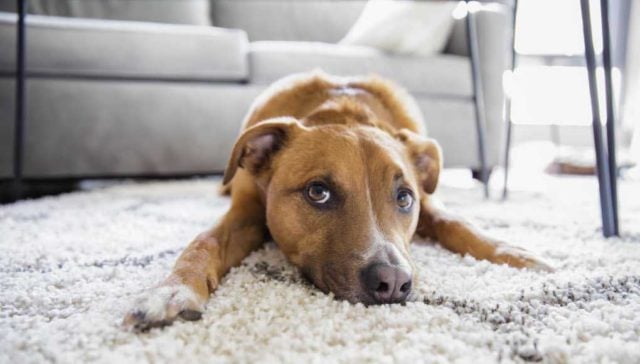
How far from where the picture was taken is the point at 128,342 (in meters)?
→ 0.92

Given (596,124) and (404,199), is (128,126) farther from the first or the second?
→ (596,124)

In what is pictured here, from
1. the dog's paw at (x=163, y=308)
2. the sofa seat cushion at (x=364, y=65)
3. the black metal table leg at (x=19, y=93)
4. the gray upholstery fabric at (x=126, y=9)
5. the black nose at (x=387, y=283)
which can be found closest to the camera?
the dog's paw at (x=163, y=308)

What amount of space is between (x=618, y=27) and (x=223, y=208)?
6.50 m

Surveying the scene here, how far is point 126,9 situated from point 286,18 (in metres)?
1.44

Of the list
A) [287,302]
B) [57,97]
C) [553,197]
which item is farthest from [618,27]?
[287,302]

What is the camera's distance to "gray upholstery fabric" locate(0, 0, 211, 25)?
399 centimetres

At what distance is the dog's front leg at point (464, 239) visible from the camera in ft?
4.79

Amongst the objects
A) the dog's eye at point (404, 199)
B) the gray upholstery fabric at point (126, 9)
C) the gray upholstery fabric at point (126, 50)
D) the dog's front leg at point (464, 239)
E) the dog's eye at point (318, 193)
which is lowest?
the dog's front leg at point (464, 239)

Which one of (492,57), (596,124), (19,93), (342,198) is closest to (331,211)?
(342,198)

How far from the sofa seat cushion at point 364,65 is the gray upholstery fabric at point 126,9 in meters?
1.09

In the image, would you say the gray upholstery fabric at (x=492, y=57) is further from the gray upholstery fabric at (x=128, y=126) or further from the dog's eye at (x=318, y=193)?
the dog's eye at (x=318, y=193)

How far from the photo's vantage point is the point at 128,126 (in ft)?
10.5

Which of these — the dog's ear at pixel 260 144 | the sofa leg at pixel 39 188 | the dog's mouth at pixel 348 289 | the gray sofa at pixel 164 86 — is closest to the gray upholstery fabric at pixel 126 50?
the gray sofa at pixel 164 86

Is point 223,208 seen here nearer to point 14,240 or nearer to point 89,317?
point 14,240
